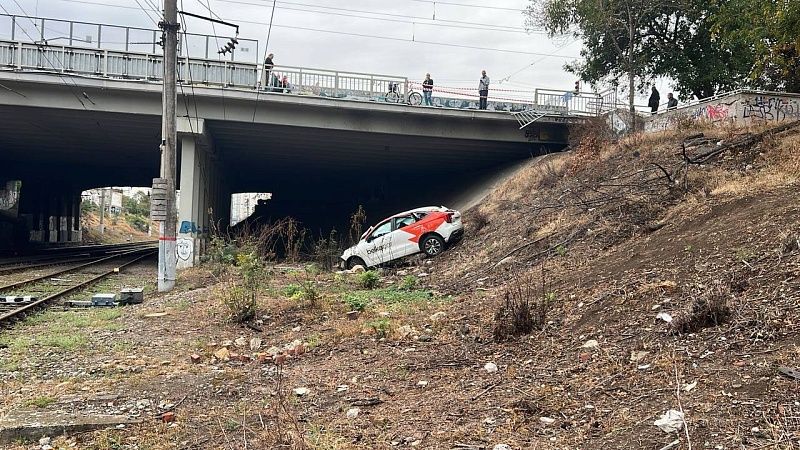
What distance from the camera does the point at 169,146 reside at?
15.1 meters

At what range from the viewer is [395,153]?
89.6ft

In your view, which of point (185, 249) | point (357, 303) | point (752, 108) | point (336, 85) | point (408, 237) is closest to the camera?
point (357, 303)

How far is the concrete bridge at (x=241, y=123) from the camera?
67.3 ft

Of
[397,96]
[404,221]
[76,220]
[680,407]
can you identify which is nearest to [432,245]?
[404,221]

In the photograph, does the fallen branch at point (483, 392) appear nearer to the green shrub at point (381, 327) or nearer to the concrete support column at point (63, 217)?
the green shrub at point (381, 327)

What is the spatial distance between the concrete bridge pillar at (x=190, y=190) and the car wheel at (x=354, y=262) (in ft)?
22.7

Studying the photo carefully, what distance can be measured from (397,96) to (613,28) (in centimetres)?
957

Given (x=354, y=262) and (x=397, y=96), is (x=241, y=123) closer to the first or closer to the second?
(x=397, y=96)

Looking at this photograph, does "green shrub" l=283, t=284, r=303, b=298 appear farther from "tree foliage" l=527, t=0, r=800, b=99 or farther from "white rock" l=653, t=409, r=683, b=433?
"tree foliage" l=527, t=0, r=800, b=99

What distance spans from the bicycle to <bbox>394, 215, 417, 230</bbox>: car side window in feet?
23.5

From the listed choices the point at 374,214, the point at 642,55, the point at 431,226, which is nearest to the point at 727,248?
the point at 431,226

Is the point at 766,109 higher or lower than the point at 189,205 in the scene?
higher

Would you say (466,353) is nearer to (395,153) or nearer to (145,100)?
(145,100)

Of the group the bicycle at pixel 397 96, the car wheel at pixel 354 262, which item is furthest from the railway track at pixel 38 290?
the bicycle at pixel 397 96
